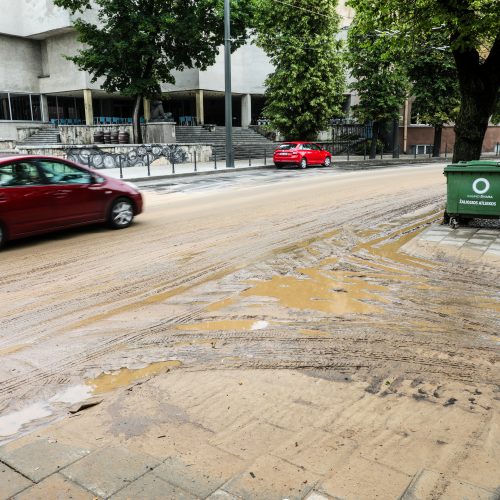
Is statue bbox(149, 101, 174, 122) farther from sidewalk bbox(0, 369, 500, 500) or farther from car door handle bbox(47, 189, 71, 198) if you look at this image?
sidewalk bbox(0, 369, 500, 500)

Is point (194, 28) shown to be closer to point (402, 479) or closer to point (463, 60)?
point (463, 60)

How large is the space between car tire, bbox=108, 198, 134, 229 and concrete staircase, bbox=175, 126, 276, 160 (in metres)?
25.7

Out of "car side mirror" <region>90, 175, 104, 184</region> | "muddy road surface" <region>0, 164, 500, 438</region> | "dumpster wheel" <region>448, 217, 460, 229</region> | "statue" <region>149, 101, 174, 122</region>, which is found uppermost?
"statue" <region>149, 101, 174, 122</region>

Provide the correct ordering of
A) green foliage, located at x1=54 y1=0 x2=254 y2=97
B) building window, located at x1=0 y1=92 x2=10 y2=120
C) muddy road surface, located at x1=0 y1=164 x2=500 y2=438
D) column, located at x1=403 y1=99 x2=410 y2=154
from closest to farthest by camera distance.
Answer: muddy road surface, located at x1=0 y1=164 x2=500 y2=438
green foliage, located at x1=54 y1=0 x2=254 y2=97
building window, located at x1=0 y1=92 x2=10 y2=120
column, located at x1=403 y1=99 x2=410 y2=154

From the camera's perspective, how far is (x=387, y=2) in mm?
11492

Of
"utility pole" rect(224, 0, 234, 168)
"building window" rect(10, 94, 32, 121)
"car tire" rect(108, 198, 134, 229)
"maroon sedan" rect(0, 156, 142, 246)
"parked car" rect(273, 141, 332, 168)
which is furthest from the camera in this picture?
"building window" rect(10, 94, 32, 121)

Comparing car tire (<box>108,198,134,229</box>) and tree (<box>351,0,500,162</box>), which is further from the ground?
tree (<box>351,0,500,162</box>)

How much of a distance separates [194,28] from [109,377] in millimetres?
28595

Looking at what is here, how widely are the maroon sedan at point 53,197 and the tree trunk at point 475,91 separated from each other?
6953 millimetres

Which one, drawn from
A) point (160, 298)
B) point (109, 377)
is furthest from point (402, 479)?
point (160, 298)

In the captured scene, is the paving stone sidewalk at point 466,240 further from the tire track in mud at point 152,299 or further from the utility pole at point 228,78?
the utility pole at point 228,78

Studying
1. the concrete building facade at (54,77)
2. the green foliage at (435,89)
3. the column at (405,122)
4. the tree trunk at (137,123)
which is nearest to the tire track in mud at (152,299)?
the tree trunk at (137,123)

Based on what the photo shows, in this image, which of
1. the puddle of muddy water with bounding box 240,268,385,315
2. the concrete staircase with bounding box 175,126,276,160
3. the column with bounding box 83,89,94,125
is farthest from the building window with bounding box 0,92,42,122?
the puddle of muddy water with bounding box 240,268,385,315

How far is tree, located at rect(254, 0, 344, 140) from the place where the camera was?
96.2ft
